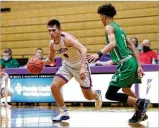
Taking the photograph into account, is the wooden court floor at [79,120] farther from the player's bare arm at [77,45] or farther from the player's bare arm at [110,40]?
the player's bare arm at [110,40]

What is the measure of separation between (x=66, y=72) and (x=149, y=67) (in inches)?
175

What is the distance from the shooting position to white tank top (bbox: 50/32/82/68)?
6430mm

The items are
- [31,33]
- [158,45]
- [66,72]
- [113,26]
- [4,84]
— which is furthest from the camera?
[31,33]

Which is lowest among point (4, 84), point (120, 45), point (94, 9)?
point (4, 84)

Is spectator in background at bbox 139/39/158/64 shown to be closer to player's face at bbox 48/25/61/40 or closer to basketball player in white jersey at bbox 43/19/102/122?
basketball player in white jersey at bbox 43/19/102/122

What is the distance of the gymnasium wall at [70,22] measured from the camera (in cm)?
1477

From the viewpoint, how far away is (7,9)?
58.3 ft

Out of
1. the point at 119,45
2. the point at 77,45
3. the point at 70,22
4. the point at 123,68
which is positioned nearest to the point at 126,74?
the point at 123,68

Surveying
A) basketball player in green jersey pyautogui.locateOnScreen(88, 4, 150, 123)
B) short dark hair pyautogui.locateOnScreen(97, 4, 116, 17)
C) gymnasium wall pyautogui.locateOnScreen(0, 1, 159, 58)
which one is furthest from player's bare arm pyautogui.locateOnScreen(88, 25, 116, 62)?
gymnasium wall pyautogui.locateOnScreen(0, 1, 159, 58)

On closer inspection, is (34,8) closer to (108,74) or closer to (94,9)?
(94,9)

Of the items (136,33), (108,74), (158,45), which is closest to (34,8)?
(136,33)

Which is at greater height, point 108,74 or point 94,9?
point 94,9

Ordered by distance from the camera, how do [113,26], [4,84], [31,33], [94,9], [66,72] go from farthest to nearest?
1. [31,33]
2. [94,9]
3. [4,84]
4. [66,72]
5. [113,26]

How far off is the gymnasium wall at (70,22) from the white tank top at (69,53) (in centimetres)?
822
